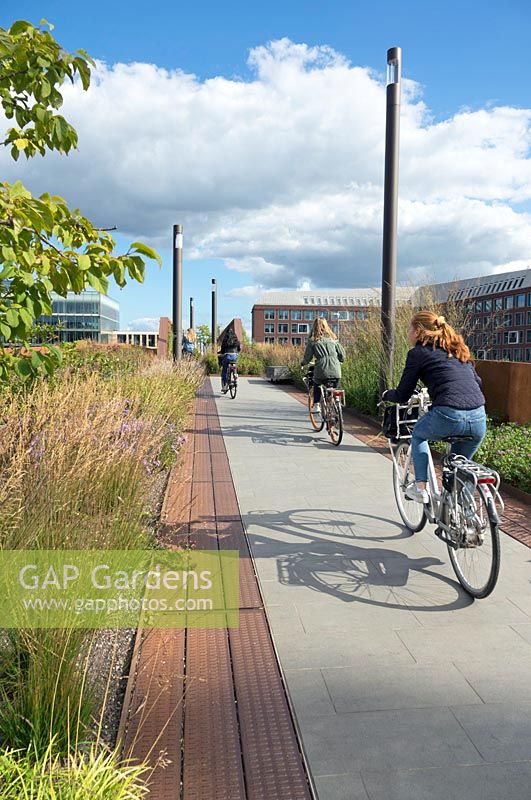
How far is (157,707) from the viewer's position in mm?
3006

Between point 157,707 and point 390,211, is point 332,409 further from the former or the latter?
point 157,707

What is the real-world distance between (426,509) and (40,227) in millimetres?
3273

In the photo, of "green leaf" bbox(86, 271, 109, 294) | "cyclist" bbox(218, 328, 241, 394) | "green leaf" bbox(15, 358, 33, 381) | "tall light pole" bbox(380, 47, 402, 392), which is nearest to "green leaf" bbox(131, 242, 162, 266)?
"green leaf" bbox(86, 271, 109, 294)

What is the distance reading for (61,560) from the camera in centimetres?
331

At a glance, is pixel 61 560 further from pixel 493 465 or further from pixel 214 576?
pixel 493 465

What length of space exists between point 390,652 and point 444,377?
194 centimetres

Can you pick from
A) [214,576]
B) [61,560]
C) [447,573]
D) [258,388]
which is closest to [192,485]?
[214,576]

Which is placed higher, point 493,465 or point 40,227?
point 40,227

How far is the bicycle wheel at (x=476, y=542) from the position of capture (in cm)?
413

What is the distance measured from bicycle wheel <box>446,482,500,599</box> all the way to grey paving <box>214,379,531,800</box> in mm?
118

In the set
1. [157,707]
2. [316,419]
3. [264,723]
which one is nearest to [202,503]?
[157,707]

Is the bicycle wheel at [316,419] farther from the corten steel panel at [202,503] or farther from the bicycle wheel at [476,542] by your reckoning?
the bicycle wheel at [476,542]

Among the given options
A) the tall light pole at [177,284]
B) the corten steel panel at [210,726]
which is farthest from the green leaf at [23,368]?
the tall light pole at [177,284]

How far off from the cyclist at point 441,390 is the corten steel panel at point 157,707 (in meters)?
2.21
